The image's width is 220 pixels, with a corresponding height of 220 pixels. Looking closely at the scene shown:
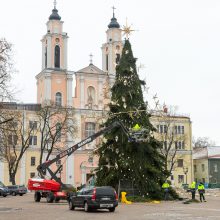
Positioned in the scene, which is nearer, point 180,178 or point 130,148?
point 130,148

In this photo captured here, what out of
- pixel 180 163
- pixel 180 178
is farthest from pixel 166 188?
pixel 180 163

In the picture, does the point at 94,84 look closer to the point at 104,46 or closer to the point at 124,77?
the point at 104,46

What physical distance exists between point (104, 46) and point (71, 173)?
A: 23468 millimetres

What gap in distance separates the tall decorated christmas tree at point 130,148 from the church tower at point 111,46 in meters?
41.5

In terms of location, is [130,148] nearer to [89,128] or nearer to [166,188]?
[166,188]

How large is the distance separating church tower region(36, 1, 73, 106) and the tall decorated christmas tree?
36.4 m

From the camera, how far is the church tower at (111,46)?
78.7 meters

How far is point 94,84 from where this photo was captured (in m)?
75.7

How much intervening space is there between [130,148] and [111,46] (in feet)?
153

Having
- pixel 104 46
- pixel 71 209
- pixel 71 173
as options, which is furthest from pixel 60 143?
pixel 71 209

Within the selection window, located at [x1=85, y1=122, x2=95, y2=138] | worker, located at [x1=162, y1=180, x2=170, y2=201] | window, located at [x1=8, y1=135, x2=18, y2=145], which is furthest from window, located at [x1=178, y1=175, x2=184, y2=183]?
worker, located at [x1=162, y1=180, x2=170, y2=201]

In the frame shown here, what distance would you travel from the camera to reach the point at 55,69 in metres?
73.0

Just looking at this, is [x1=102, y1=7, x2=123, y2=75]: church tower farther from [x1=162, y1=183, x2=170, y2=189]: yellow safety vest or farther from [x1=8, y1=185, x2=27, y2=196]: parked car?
[x1=162, y1=183, x2=170, y2=189]: yellow safety vest

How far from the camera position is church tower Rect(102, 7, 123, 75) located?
78.7 meters
